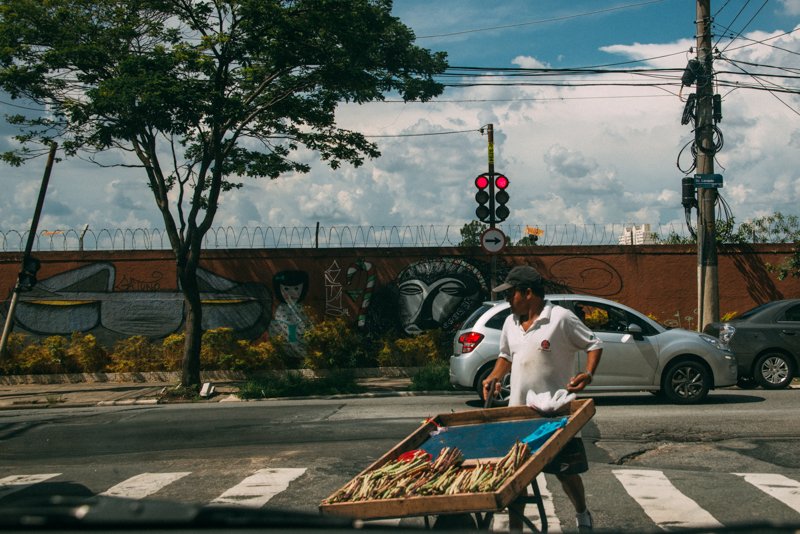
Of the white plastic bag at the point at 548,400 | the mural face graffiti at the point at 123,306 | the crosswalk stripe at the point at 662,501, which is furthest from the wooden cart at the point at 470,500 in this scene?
the mural face graffiti at the point at 123,306

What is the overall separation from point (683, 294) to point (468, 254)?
5372 mm

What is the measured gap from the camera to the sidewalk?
1567 cm

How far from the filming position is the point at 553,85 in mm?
20500

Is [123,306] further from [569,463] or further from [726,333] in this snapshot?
[569,463]

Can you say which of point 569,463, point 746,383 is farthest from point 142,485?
point 746,383

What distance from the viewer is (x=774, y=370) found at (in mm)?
14992

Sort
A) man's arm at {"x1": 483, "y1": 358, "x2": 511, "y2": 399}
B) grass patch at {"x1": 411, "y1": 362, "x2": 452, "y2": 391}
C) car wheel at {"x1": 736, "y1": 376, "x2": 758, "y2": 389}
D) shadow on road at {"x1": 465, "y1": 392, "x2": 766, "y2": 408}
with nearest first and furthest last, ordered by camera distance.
Answer: man's arm at {"x1": 483, "y1": 358, "x2": 511, "y2": 399}, shadow on road at {"x1": 465, "y1": 392, "x2": 766, "y2": 408}, car wheel at {"x1": 736, "y1": 376, "x2": 758, "y2": 389}, grass patch at {"x1": 411, "y1": 362, "x2": 452, "y2": 391}

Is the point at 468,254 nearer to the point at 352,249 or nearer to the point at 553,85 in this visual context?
the point at 352,249

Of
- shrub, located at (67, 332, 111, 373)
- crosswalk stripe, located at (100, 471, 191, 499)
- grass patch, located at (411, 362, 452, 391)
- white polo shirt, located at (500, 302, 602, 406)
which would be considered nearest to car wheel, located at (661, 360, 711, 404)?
grass patch, located at (411, 362, 452, 391)

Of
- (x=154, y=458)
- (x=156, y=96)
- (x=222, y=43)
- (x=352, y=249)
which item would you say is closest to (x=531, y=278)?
(x=154, y=458)

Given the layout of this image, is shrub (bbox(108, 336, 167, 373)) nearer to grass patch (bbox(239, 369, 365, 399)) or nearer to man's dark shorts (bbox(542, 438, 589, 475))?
grass patch (bbox(239, 369, 365, 399))

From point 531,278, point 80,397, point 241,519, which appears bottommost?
point 80,397

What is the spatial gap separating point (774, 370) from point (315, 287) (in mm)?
10380

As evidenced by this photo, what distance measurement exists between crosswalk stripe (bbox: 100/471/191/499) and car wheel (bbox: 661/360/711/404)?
7.44 meters
